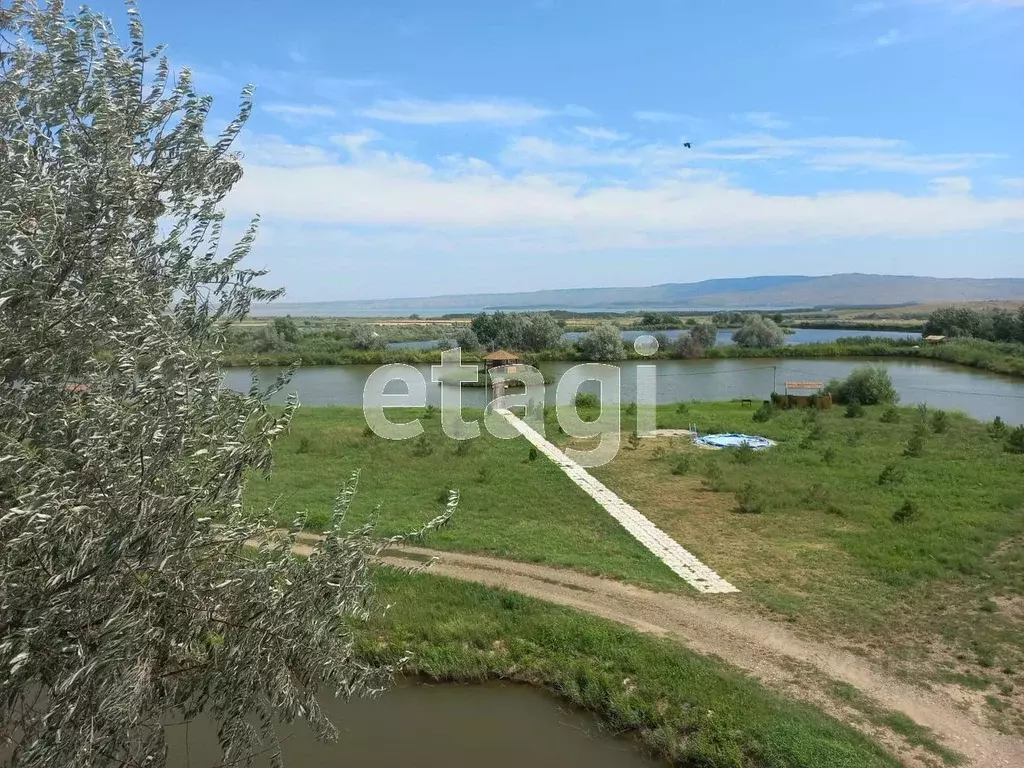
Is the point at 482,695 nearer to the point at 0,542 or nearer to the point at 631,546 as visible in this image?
the point at 631,546

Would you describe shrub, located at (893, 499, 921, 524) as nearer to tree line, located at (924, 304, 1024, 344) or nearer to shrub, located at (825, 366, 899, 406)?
shrub, located at (825, 366, 899, 406)

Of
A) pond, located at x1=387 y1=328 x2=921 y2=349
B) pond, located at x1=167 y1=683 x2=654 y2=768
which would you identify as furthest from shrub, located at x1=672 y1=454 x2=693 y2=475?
pond, located at x1=387 y1=328 x2=921 y2=349

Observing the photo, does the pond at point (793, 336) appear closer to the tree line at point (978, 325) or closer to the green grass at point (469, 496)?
the tree line at point (978, 325)

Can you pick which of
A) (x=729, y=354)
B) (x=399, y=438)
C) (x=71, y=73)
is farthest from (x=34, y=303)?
(x=729, y=354)

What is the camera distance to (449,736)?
23.7 feet

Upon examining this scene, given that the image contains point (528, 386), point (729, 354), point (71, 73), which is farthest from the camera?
point (729, 354)

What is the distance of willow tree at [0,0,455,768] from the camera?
10.8ft

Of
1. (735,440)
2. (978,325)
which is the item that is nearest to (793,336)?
(978,325)

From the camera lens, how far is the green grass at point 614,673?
21.0ft

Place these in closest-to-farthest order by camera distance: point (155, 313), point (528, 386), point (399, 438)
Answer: point (155, 313)
point (399, 438)
point (528, 386)

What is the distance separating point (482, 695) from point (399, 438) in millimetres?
12804

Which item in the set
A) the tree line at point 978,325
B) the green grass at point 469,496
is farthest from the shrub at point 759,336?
the green grass at point 469,496

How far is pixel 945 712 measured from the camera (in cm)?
680

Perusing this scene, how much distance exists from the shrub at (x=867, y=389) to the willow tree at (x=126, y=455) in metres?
27.9
